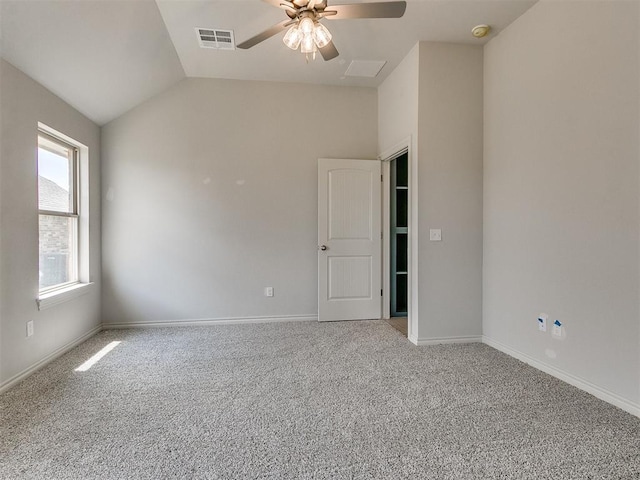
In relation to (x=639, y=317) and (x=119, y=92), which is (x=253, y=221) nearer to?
(x=119, y=92)

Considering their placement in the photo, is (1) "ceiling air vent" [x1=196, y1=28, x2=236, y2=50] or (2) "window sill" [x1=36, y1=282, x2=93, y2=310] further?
(1) "ceiling air vent" [x1=196, y1=28, x2=236, y2=50]

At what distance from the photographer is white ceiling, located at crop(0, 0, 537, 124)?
2262 mm

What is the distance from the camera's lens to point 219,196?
379 cm

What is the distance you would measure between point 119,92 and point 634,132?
4242mm

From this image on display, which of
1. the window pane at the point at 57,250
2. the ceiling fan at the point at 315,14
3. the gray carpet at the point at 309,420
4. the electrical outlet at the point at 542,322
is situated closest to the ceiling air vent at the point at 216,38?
the ceiling fan at the point at 315,14

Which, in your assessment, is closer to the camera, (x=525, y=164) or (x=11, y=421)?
(x=11, y=421)

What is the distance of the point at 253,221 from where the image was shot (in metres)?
3.85

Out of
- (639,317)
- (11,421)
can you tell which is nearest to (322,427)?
(11,421)

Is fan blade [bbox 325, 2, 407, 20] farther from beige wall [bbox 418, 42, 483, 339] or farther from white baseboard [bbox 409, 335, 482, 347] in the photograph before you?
white baseboard [bbox 409, 335, 482, 347]

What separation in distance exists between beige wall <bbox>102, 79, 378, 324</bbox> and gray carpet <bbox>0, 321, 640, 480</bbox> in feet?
3.24

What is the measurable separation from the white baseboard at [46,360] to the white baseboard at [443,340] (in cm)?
323

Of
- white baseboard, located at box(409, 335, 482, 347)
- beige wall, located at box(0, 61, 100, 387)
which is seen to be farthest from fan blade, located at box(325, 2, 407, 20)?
white baseboard, located at box(409, 335, 482, 347)

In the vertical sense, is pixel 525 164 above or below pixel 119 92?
below

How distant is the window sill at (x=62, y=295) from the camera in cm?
264
